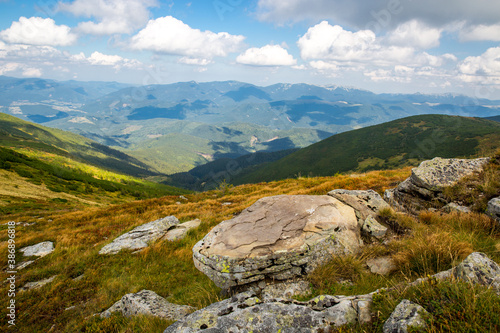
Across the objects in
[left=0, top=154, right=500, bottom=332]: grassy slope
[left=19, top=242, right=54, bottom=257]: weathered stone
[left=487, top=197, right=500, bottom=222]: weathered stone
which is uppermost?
[left=487, top=197, right=500, bottom=222]: weathered stone

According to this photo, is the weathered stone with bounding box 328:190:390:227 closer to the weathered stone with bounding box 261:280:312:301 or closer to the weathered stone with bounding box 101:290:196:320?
the weathered stone with bounding box 261:280:312:301

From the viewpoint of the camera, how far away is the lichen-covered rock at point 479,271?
392 cm

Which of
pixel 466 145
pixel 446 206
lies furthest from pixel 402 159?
pixel 446 206

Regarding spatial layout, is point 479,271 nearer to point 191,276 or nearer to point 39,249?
point 191,276

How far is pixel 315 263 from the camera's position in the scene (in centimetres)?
654

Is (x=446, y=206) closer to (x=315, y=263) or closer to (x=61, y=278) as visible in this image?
(x=315, y=263)

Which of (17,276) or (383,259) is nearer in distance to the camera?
(383,259)

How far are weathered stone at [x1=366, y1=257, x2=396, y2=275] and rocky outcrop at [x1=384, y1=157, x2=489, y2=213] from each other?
479 cm

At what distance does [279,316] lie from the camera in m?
4.41

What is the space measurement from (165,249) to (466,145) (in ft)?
835

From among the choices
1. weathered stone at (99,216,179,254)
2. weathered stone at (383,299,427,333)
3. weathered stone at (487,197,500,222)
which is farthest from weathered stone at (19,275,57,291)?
weathered stone at (487,197,500,222)

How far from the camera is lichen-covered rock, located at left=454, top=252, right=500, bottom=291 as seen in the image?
3916 mm

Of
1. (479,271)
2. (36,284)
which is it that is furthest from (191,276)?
(479,271)

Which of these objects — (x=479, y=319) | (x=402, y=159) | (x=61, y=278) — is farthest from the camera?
(x=402, y=159)
